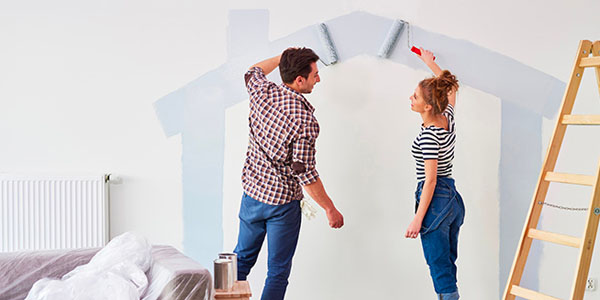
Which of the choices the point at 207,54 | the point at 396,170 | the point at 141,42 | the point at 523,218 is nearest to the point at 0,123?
the point at 141,42

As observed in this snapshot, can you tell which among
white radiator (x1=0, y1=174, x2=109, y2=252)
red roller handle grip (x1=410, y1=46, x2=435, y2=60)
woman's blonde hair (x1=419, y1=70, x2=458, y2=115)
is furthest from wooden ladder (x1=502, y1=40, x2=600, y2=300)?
white radiator (x1=0, y1=174, x2=109, y2=252)

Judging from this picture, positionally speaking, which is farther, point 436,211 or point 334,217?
point 334,217

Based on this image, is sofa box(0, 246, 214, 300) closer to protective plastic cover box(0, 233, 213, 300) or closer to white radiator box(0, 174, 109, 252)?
protective plastic cover box(0, 233, 213, 300)

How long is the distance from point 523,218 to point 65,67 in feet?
8.26

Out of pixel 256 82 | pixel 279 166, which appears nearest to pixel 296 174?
pixel 279 166

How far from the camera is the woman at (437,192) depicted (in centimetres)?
279

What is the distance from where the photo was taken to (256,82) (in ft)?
9.43

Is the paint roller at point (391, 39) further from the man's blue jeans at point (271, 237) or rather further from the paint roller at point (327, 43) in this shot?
the man's blue jeans at point (271, 237)

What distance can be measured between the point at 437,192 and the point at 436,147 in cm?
21

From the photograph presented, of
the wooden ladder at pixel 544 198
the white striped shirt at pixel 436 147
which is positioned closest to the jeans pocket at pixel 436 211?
the white striped shirt at pixel 436 147

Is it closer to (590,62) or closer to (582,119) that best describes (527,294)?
(582,119)

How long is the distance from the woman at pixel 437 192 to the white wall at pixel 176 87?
484mm

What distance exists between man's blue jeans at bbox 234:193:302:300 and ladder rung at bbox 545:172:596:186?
3.56 ft

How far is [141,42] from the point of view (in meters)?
3.19
